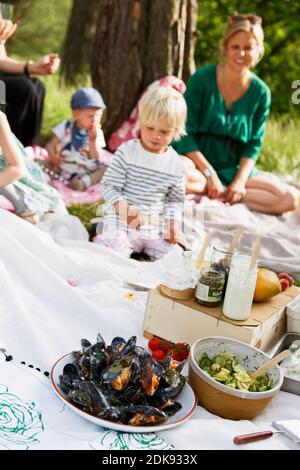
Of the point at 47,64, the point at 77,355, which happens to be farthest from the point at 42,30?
the point at 77,355

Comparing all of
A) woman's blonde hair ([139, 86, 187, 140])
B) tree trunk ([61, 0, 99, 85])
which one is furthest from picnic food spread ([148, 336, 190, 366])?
tree trunk ([61, 0, 99, 85])

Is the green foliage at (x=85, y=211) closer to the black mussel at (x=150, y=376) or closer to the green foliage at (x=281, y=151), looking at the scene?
the green foliage at (x=281, y=151)

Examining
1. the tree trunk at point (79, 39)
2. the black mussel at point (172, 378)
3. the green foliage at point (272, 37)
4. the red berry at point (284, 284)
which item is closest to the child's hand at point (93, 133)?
the red berry at point (284, 284)

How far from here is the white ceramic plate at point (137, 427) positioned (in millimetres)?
1728

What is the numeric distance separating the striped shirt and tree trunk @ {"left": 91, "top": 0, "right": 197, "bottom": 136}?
1.85m

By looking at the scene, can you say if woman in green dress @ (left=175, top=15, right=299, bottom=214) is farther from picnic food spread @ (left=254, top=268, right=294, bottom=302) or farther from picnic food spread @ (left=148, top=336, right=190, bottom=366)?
picnic food spread @ (left=148, top=336, right=190, bottom=366)

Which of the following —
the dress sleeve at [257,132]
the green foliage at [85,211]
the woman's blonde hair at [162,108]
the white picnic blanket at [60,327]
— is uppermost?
the woman's blonde hair at [162,108]

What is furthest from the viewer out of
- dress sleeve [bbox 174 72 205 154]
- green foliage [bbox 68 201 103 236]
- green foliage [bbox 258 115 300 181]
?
green foliage [bbox 258 115 300 181]

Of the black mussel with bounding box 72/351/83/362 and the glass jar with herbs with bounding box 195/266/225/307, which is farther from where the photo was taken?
the glass jar with herbs with bounding box 195/266/225/307

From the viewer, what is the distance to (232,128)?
4.43 metres

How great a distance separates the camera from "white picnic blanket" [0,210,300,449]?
1.75m

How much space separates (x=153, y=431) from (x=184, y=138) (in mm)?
2919

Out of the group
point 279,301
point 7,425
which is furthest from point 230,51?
point 7,425
